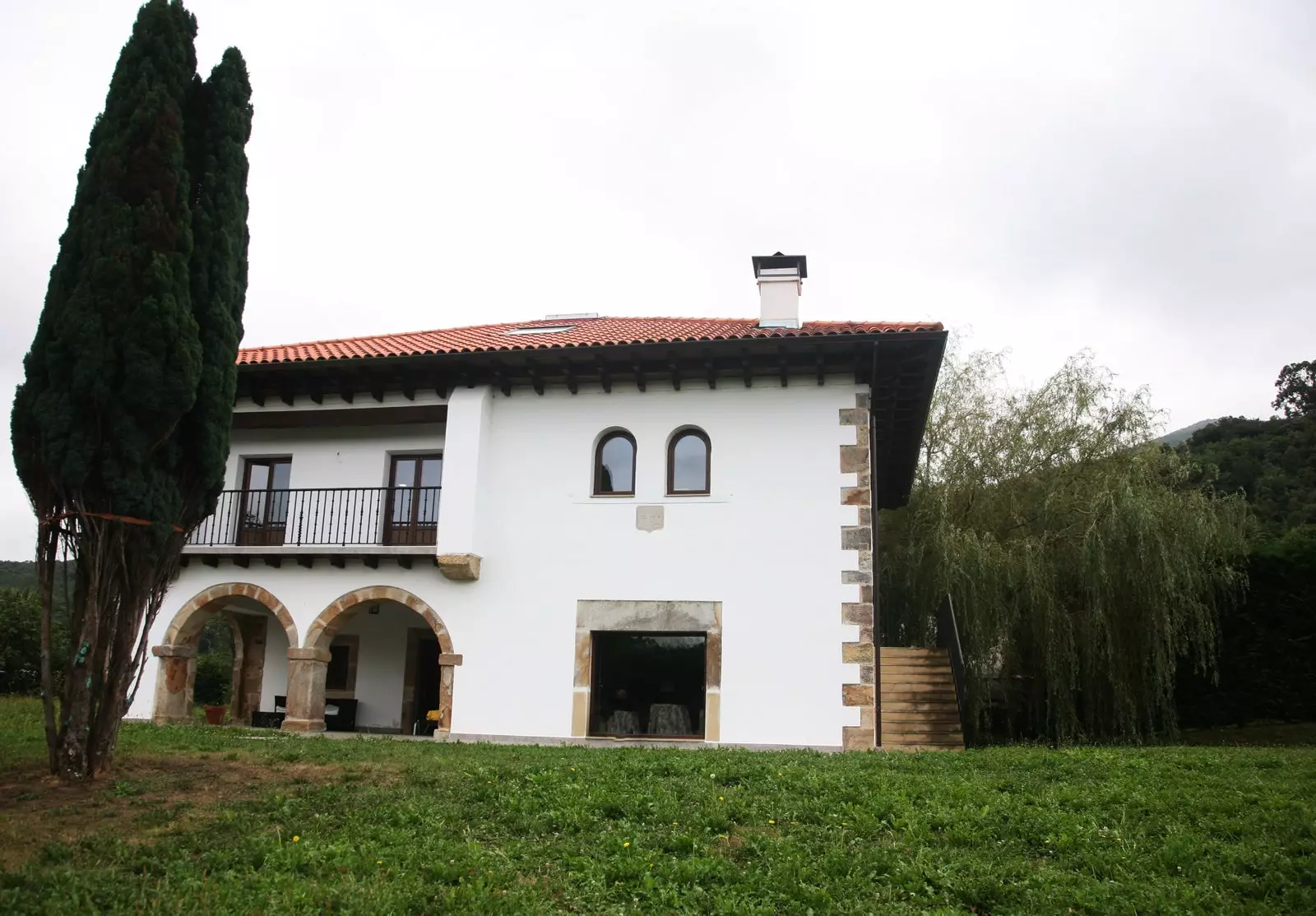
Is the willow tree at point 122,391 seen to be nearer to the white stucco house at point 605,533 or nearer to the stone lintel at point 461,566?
the stone lintel at point 461,566

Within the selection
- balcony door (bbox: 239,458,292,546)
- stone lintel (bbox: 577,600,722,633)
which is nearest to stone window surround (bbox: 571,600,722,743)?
stone lintel (bbox: 577,600,722,633)

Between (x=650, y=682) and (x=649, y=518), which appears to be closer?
(x=649, y=518)

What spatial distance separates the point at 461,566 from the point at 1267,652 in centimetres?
1089

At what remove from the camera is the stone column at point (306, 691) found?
13086 millimetres

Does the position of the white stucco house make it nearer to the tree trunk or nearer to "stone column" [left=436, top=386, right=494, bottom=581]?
"stone column" [left=436, top=386, right=494, bottom=581]

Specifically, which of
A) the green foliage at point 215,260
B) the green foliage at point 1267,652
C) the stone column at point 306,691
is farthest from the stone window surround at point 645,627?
the green foliage at point 1267,652

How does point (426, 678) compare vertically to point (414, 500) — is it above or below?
below

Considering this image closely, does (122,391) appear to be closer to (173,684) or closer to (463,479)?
(463,479)

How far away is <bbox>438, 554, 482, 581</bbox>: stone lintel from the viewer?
41.7 feet

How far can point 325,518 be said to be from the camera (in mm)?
14234

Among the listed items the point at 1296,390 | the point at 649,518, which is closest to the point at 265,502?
the point at 649,518

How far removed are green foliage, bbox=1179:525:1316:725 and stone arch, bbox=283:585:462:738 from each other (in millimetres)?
9920

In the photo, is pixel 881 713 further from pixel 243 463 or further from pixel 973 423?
pixel 243 463

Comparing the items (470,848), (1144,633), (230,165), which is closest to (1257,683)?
(1144,633)
